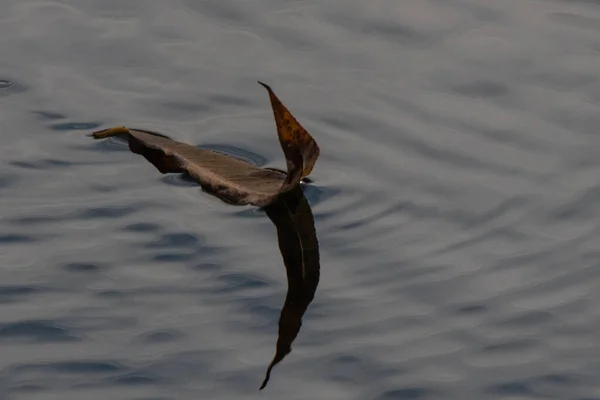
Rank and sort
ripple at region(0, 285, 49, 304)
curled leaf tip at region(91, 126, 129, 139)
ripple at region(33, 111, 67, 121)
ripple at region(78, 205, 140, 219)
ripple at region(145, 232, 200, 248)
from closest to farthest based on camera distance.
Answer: ripple at region(0, 285, 49, 304), ripple at region(145, 232, 200, 248), ripple at region(78, 205, 140, 219), curled leaf tip at region(91, 126, 129, 139), ripple at region(33, 111, 67, 121)

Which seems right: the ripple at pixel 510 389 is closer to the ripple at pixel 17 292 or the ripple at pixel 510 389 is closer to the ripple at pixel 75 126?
the ripple at pixel 17 292

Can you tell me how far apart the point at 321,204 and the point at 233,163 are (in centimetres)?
31

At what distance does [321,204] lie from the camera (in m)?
3.44

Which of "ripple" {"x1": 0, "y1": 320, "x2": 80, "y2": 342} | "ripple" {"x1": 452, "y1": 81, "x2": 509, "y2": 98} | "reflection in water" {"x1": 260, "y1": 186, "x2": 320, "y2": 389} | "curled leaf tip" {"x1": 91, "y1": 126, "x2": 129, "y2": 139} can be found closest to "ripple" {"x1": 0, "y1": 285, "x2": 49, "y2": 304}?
"ripple" {"x1": 0, "y1": 320, "x2": 80, "y2": 342}

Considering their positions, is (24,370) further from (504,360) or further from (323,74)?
(323,74)

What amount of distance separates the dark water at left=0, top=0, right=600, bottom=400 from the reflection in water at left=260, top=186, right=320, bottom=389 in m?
0.03

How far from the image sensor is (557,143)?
149 inches

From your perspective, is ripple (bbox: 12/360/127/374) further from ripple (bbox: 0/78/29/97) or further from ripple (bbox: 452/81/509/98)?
ripple (bbox: 452/81/509/98)

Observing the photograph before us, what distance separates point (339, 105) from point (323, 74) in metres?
0.25

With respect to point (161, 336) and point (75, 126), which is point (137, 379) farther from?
point (75, 126)

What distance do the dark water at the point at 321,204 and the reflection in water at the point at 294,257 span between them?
0.03 m

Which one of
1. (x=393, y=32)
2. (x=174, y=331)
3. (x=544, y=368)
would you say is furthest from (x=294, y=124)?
(x=393, y=32)

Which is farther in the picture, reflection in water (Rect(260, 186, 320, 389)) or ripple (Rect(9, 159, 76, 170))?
ripple (Rect(9, 159, 76, 170))

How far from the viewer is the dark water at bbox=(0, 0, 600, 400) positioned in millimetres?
2777
